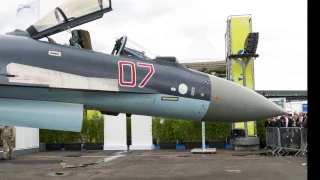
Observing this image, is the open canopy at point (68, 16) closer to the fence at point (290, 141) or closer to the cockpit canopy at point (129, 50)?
the cockpit canopy at point (129, 50)

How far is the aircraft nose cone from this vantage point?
7.87m

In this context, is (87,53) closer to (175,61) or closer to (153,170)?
(175,61)

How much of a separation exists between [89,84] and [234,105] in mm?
3054

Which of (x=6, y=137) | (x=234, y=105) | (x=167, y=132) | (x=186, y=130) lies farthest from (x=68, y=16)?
(x=167, y=132)

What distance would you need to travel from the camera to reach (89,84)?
7.05 m

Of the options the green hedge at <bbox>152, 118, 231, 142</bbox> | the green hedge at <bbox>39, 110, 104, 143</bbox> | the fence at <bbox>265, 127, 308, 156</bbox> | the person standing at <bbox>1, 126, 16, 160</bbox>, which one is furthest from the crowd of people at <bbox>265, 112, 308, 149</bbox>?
the person standing at <bbox>1, 126, 16, 160</bbox>

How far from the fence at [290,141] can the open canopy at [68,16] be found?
31.5 ft

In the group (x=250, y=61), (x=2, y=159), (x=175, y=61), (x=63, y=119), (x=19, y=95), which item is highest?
(x=250, y=61)

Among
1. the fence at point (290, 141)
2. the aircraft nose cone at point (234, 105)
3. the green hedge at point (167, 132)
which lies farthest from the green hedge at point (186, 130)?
the aircraft nose cone at point (234, 105)

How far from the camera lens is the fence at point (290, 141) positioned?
14.2m

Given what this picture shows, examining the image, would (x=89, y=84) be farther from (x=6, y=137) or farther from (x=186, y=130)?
(x=186, y=130)
